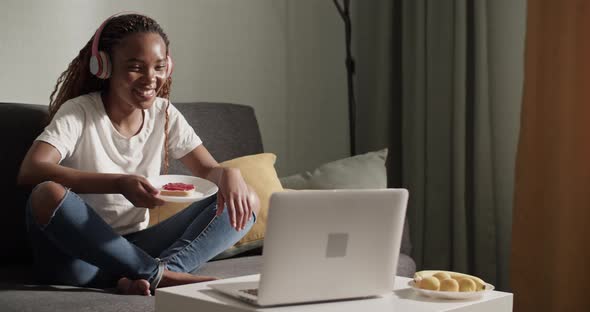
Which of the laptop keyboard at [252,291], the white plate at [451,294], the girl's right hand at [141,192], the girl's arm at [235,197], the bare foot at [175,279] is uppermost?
the girl's right hand at [141,192]

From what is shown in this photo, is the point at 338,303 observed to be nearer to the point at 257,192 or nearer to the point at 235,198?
the point at 235,198

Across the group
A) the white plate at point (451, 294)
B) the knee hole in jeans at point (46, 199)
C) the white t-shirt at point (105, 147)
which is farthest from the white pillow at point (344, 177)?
the white plate at point (451, 294)

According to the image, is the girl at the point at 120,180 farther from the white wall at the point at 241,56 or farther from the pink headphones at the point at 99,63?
the white wall at the point at 241,56

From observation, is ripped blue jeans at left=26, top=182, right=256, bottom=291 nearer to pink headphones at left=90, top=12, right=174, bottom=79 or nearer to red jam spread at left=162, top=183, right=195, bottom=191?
red jam spread at left=162, top=183, right=195, bottom=191

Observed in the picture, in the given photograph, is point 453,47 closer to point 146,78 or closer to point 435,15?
point 435,15

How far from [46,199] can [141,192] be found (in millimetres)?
209

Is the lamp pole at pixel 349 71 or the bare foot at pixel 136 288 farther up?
the lamp pole at pixel 349 71

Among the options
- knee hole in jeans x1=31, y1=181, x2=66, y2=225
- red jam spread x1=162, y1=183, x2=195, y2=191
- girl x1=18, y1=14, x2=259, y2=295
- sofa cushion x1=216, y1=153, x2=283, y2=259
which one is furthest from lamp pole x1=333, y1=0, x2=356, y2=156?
knee hole in jeans x1=31, y1=181, x2=66, y2=225

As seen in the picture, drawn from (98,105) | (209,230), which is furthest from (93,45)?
(209,230)

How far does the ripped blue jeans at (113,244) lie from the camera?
192 centimetres

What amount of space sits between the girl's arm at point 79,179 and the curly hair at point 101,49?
0.26 metres

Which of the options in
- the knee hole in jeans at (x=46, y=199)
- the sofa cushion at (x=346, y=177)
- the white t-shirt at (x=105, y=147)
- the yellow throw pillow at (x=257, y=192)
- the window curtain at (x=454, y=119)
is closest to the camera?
the knee hole in jeans at (x=46, y=199)

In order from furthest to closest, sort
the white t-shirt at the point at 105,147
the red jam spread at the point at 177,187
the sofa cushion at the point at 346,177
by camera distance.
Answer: the sofa cushion at the point at 346,177 → the white t-shirt at the point at 105,147 → the red jam spread at the point at 177,187

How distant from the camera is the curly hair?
2256 mm
